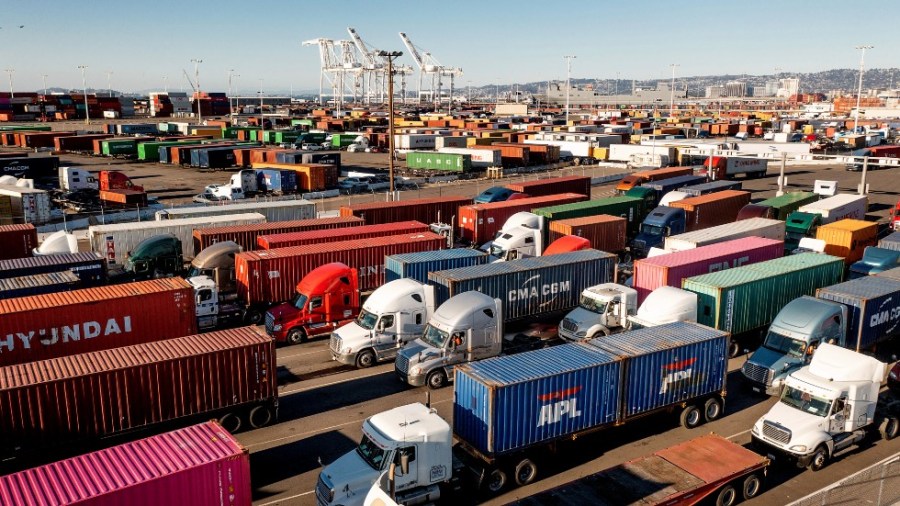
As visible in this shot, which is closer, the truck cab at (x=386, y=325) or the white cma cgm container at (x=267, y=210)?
the truck cab at (x=386, y=325)

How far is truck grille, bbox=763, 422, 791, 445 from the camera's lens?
1728 centimetres

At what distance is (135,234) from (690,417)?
29766 millimetres

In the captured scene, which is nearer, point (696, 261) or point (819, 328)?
point (819, 328)

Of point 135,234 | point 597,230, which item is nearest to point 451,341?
point 597,230

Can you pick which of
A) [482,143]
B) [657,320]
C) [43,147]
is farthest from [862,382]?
[43,147]

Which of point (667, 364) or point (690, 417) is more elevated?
point (667, 364)

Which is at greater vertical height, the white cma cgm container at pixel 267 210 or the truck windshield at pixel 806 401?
the white cma cgm container at pixel 267 210

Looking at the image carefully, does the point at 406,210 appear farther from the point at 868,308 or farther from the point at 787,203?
the point at 868,308

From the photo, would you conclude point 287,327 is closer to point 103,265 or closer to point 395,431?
point 103,265

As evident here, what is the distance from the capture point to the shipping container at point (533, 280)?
25781 mm

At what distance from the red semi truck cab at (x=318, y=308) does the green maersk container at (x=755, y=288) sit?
13062mm

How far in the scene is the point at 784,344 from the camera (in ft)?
70.8

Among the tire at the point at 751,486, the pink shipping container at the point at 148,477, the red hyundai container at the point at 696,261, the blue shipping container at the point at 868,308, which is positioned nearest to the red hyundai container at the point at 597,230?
the red hyundai container at the point at 696,261

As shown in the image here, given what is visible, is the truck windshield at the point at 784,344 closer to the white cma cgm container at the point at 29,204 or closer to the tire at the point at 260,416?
the tire at the point at 260,416
